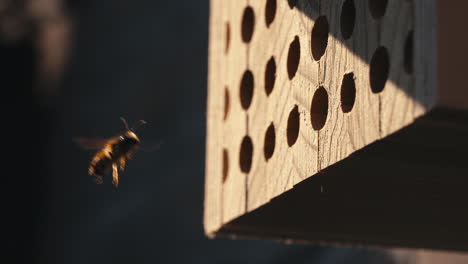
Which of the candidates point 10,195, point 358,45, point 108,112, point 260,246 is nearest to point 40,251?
point 10,195

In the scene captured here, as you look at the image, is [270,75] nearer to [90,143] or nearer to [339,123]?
[339,123]

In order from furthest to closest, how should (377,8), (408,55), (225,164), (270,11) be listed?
(225,164), (270,11), (377,8), (408,55)

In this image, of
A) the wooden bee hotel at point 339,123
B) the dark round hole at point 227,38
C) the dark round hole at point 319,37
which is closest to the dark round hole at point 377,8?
Result: the wooden bee hotel at point 339,123

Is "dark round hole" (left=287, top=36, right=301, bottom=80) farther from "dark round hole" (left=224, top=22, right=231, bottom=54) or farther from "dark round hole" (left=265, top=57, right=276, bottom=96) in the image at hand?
"dark round hole" (left=224, top=22, right=231, bottom=54)

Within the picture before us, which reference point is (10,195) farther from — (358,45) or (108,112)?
(358,45)

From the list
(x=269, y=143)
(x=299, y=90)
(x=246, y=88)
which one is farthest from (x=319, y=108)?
(x=246, y=88)

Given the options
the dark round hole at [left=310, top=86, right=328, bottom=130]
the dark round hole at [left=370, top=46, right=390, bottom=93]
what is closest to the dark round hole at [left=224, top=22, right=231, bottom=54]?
the dark round hole at [left=310, top=86, right=328, bottom=130]
